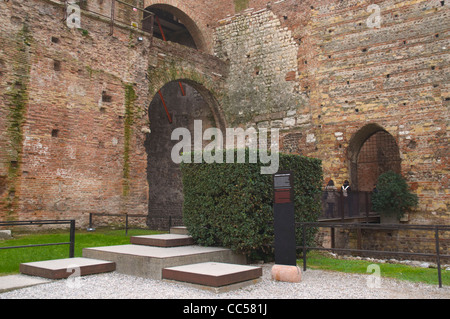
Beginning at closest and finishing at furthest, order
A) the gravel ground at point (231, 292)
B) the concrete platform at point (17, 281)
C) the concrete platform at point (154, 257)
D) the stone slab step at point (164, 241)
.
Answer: the gravel ground at point (231, 292) → the concrete platform at point (17, 281) → the concrete platform at point (154, 257) → the stone slab step at point (164, 241)

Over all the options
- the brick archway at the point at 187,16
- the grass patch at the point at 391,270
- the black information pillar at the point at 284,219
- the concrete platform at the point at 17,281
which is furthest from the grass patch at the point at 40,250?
the brick archway at the point at 187,16

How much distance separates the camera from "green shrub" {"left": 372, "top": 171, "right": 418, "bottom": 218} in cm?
1152

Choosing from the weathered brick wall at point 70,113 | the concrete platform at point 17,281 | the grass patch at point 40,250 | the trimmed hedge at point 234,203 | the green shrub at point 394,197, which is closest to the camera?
the concrete platform at point 17,281

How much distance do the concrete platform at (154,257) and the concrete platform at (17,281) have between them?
39.1 inches

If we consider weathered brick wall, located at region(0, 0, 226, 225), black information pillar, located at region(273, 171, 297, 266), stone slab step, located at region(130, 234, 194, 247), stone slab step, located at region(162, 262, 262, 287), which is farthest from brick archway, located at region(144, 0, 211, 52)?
stone slab step, located at region(162, 262, 262, 287)

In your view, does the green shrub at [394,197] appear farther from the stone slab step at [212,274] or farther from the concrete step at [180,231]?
the stone slab step at [212,274]

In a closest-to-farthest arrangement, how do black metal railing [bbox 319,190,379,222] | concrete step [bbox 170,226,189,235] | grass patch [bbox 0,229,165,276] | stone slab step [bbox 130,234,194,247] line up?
1. grass patch [bbox 0,229,165,276]
2. stone slab step [bbox 130,234,194,247]
3. concrete step [bbox 170,226,189,235]
4. black metal railing [bbox 319,190,379,222]

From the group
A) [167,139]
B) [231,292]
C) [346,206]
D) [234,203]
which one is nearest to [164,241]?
[234,203]

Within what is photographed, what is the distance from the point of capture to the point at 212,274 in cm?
427

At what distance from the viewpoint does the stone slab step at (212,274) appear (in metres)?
4.22

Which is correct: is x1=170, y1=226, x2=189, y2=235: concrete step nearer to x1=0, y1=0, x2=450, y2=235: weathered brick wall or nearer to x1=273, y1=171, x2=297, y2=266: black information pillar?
x1=273, y1=171, x2=297, y2=266: black information pillar

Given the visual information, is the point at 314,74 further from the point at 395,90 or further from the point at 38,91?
the point at 38,91

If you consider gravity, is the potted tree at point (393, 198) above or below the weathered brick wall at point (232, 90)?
below

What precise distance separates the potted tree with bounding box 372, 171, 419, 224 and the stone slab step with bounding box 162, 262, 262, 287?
818 cm
